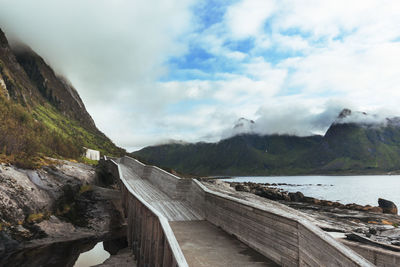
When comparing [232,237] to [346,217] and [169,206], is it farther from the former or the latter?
[346,217]

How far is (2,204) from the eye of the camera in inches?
598

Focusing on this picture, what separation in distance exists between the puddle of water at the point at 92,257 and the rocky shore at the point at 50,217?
35 cm

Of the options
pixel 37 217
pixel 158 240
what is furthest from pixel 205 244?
pixel 37 217

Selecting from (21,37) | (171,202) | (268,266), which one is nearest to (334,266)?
(268,266)

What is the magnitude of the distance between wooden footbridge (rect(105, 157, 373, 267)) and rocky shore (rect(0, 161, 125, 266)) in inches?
230

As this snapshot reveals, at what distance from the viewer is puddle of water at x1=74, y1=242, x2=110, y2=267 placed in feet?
46.4

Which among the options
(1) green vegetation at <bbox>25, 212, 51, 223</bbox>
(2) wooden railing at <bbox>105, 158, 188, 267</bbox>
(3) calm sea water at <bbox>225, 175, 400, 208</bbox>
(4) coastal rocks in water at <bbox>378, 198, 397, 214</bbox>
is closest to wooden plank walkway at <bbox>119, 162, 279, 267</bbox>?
(2) wooden railing at <bbox>105, 158, 188, 267</bbox>

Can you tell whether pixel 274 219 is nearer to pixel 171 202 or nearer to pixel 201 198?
pixel 201 198

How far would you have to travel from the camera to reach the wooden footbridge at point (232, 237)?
5.24 m

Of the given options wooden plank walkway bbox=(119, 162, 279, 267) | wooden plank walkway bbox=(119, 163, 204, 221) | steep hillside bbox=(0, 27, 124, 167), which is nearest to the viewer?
wooden plank walkway bbox=(119, 162, 279, 267)

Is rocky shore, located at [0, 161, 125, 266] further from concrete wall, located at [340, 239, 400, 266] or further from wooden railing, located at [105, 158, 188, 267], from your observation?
concrete wall, located at [340, 239, 400, 266]

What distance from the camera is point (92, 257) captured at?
14883mm

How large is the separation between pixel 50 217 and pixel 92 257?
4.57 meters

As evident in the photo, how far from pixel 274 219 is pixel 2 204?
15.6 meters
